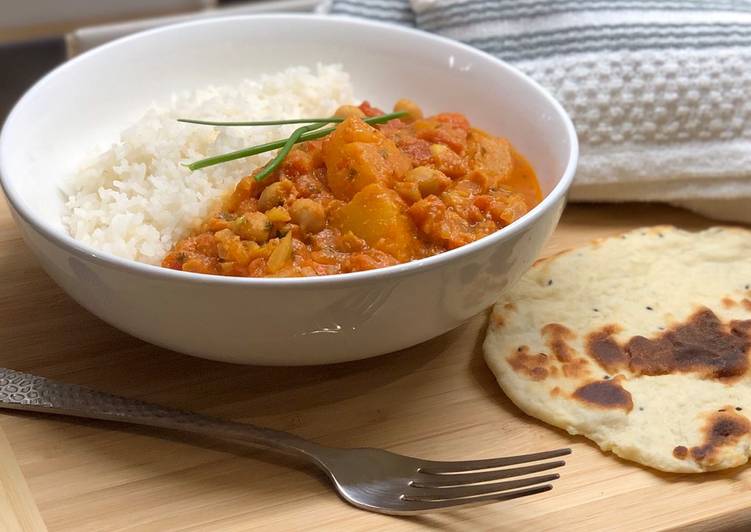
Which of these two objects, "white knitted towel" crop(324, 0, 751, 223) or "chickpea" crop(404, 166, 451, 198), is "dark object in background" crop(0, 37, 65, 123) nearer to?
"white knitted towel" crop(324, 0, 751, 223)

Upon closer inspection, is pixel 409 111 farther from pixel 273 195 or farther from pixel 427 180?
pixel 273 195

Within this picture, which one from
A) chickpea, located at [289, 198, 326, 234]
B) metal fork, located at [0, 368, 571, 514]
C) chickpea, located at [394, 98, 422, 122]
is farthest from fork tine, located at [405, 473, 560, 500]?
chickpea, located at [394, 98, 422, 122]

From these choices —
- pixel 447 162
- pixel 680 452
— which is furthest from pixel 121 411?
pixel 680 452

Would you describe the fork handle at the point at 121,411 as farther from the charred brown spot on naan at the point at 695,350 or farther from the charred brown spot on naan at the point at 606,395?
the charred brown spot on naan at the point at 695,350

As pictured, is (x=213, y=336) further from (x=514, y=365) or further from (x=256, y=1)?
(x=256, y=1)

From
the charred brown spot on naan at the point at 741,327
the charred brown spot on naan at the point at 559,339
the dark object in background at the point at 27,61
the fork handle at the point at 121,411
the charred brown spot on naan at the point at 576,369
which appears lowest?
the dark object in background at the point at 27,61

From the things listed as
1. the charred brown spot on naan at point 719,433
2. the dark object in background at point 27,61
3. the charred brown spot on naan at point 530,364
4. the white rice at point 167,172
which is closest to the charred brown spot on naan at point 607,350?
the charred brown spot on naan at point 530,364

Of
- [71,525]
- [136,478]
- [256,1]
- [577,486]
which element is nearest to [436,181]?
[577,486]
